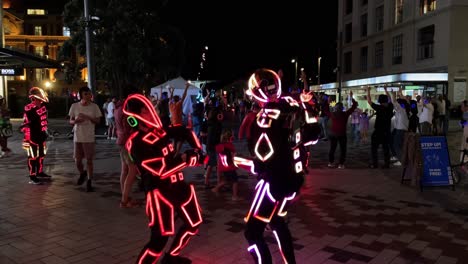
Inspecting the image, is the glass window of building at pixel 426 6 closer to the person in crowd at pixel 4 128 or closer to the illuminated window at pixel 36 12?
the person in crowd at pixel 4 128

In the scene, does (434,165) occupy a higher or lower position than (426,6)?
lower

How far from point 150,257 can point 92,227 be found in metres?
2.45

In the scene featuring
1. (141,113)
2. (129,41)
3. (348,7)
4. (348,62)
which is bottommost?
(141,113)

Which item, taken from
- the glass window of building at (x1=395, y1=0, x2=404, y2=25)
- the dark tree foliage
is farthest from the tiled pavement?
the glass window of building at (x1=395, y1=0, x2=404, y2=25)

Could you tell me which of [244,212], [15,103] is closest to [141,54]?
[15,103]

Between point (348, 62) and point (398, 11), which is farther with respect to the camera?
point (348, 62)

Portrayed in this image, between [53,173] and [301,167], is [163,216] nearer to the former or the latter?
[301,167]

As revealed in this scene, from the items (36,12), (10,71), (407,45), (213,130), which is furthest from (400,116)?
(36,12)

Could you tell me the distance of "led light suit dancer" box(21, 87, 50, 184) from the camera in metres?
8.52

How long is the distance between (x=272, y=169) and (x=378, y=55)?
141 feet

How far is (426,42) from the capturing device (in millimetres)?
34406

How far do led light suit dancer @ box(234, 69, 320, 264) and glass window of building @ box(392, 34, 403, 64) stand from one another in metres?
37.7

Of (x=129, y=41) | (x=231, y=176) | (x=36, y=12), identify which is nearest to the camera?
(x=231, y=176)

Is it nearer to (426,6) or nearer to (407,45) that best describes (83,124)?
(426,6)
